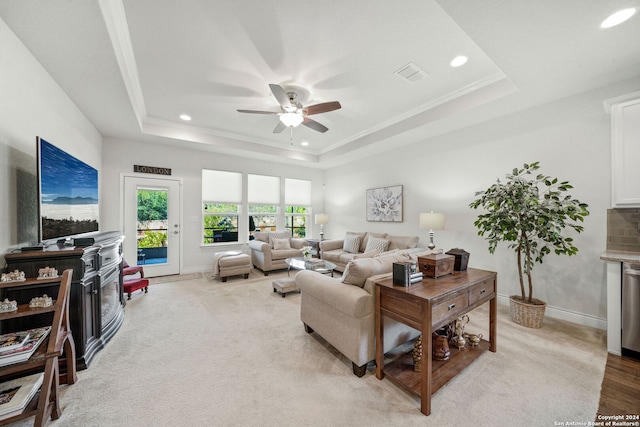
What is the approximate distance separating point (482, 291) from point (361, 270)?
1.11m

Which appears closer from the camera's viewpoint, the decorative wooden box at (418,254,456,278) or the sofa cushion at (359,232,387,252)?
the decorative wooden box at (418,254,456,278)

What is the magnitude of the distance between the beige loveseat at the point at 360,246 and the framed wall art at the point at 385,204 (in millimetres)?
422

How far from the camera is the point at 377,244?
187 inches

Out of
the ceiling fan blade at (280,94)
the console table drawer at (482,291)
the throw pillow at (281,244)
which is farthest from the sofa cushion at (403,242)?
the ceiling fan blade at (280,94)

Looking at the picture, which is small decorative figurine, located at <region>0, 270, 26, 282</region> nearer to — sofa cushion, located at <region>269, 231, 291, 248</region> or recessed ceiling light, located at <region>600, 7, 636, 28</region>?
sofa cushion, located at <region>269, 231, 291, 248</region>

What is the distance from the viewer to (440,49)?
2.44 metres

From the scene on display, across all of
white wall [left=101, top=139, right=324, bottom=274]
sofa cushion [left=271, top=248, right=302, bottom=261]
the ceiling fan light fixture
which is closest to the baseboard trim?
the ceiling fan light fixture

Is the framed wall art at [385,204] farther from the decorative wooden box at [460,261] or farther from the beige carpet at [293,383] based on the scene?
the decorative wooden box at [460,261]

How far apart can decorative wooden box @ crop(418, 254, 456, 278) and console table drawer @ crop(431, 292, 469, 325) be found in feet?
0.78

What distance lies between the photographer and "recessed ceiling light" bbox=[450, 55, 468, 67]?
2.57 m

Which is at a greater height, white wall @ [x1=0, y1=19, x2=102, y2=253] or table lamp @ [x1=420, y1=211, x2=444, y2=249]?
white wall @ [x1=0, y1=19, x2=102, y2=253]

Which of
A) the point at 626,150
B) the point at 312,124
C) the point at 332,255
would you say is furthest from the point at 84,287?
the point at 626,150

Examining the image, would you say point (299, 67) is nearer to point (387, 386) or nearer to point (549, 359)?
point (387, 386)

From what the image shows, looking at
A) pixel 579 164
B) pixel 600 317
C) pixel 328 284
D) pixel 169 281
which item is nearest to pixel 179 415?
pixel 328 284
